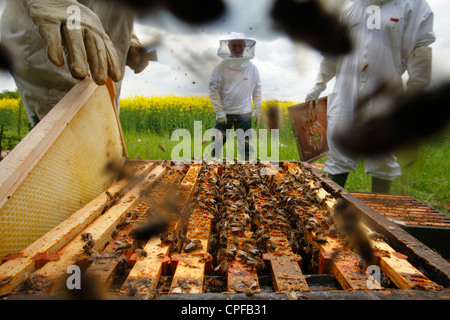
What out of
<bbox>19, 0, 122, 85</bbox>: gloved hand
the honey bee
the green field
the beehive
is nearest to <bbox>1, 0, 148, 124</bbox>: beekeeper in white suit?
<bbox>19, 0, 122, 85</bbox>: gloved hand

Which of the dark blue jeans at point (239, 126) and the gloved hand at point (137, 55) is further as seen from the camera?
the dark blue jeans at point (239, 126)

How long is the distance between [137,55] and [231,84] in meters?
3.06

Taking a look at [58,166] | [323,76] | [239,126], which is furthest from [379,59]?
[58,166]

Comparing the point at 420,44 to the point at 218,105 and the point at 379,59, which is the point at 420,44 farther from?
the point at 218,105

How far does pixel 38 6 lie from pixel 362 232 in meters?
2.72

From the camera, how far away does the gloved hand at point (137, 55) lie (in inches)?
138

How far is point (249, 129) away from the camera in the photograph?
6.47 metres

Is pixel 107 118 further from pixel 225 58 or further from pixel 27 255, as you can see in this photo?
pixel 225 58

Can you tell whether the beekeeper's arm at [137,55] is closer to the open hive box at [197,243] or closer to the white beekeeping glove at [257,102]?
the open hive box at [197,243]

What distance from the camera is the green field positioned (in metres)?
3.72

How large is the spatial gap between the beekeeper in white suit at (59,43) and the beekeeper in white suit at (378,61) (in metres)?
3.11

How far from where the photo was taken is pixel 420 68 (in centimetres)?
336

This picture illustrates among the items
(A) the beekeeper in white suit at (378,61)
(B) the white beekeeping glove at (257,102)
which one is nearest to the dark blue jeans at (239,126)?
(B) the white beekeeping glove at (257,102)
